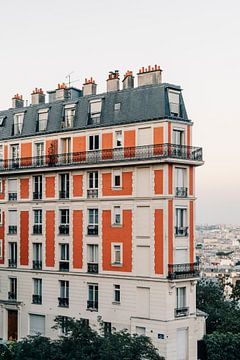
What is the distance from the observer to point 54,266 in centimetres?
5075

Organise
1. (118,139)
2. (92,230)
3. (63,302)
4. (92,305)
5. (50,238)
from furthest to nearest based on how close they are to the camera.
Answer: (50,238)
(63,302)
(92,230)
(92,305)
(118,139)

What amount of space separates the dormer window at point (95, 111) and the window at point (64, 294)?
38.0ft

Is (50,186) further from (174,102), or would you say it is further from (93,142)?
(174,102)

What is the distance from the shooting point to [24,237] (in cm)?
5278

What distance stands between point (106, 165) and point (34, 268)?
33.3 feet

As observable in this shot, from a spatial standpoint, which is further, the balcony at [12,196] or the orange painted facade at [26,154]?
the balcony at [12,196]

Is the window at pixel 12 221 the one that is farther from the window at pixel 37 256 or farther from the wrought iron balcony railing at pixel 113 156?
A: the wrought iron balcony railing at pixel 113 156

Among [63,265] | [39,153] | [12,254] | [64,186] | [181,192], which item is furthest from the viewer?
[12,254]

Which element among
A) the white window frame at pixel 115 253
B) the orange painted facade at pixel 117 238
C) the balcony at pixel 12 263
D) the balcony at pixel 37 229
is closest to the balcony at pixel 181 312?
the orange painted facade at pixel 117 238

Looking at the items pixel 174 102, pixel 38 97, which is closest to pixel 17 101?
pixel 38 97

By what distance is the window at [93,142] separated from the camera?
49.0 metres

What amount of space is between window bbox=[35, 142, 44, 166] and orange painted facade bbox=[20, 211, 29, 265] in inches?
154

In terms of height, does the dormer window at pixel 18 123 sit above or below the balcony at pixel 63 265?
above

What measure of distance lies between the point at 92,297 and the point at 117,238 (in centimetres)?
461
